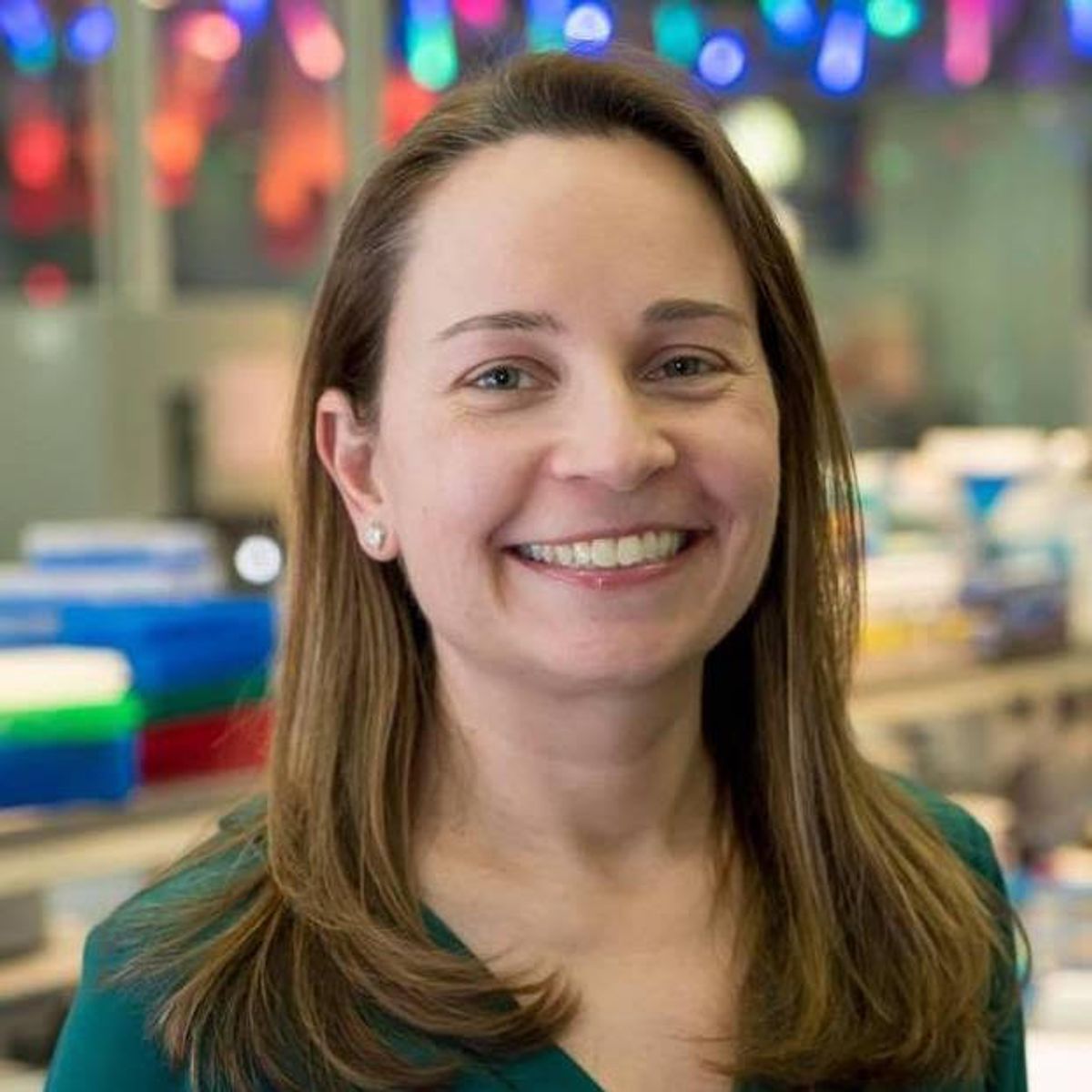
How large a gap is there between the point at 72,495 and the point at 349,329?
3024mm

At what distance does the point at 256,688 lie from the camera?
97.7 inches

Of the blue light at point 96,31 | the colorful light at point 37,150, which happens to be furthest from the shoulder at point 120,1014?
the colorful light at point 37,150

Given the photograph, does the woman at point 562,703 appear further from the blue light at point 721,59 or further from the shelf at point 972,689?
the blue light at point 721,59

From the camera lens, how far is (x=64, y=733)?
2254 millimetres

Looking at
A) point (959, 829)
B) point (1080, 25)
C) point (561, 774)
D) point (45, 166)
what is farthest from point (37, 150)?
point (561, 774)

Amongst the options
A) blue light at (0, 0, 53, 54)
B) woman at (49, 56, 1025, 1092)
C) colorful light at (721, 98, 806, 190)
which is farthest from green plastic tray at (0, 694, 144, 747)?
colorful light at (721, 98, 806, 190)

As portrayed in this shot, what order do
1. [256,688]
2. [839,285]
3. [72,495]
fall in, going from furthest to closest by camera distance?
[839,285] < [72,495] < [256,688]

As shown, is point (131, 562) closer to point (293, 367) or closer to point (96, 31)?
point (293, 367)

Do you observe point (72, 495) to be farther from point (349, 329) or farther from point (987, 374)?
point (987, 374)

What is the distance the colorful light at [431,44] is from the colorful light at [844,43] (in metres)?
0.99

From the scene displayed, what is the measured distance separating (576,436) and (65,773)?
1.10 m

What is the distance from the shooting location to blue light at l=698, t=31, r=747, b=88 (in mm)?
6547

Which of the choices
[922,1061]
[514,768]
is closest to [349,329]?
[514,768]

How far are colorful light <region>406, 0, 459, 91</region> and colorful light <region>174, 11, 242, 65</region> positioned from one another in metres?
0.80
